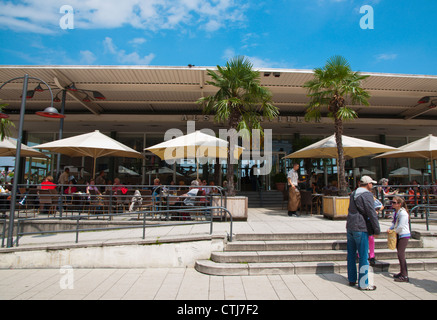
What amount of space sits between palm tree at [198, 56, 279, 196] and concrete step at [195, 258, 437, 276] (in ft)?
11.4

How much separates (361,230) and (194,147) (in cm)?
568

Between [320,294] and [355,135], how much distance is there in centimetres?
1867

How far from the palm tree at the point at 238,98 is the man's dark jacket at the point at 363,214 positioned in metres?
4.45

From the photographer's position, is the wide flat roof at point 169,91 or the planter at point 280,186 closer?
the wide flat roof at point 169,91

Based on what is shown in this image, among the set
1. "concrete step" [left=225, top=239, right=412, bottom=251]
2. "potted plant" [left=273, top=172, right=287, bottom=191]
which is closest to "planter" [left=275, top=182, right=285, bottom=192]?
"potted plant" [left=273, top=172, right=287, bottom=191]

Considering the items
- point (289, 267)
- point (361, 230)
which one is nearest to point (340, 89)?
point (361, 230)

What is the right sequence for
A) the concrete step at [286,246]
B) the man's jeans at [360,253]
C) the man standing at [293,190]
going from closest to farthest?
the man's jeans at [360,253] → the concrete step at [286,246] → the man standing at [293,190]

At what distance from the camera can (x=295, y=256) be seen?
17.2 feet

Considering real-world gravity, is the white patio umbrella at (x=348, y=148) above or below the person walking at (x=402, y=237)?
above

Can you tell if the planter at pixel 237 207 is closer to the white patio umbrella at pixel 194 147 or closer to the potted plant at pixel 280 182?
the white patio umbrella at pixel 194 147

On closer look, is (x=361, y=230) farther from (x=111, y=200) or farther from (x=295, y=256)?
(x=111, y=200)

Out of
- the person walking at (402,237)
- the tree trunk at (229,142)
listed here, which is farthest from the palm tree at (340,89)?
the person walking at (402,237)

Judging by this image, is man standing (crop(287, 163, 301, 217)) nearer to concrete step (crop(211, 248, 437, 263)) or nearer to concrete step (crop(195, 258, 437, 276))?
concrete step (crop(211, 248, 437, 263))

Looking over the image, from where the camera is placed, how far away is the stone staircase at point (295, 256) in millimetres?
4934
